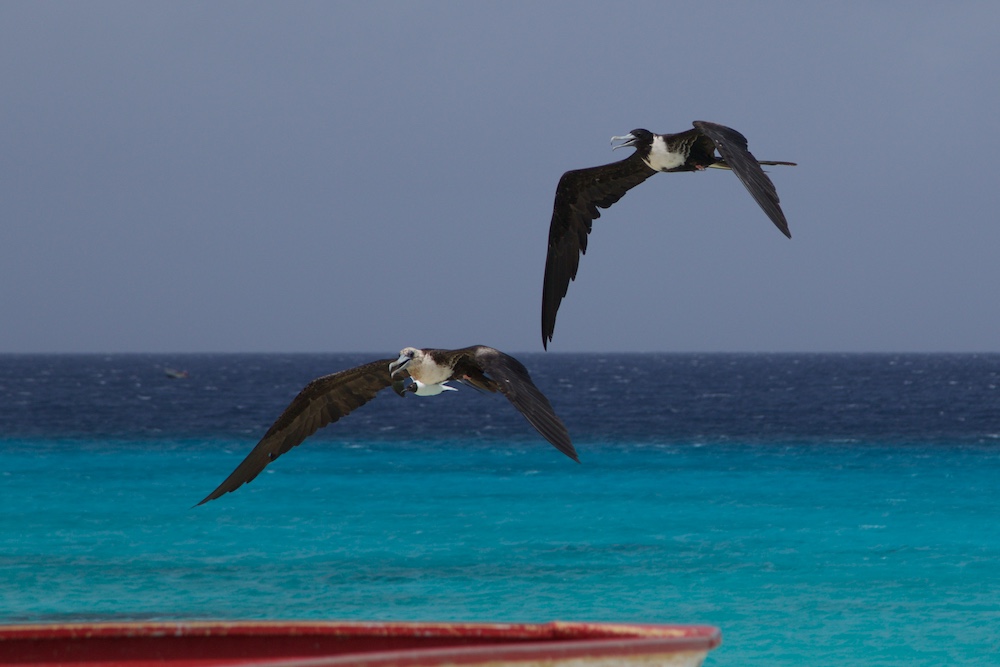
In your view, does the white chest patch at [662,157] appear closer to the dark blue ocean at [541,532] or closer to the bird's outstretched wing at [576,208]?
the bird's outstretched wing at [576,208]

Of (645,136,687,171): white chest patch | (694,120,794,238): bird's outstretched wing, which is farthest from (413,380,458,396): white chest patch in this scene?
(645,136,687,171): white chest patch

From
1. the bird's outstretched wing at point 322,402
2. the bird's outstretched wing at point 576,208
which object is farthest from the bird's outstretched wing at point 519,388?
the bird's outstretched wing at point 576,208

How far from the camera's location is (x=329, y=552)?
18.7 metres

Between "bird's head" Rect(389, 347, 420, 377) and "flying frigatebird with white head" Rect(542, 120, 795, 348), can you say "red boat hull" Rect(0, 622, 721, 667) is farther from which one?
"flying frigatebird with white head" Rect(542, 120, 795, 348)

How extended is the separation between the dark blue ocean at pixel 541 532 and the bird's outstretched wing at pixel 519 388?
7067 mm

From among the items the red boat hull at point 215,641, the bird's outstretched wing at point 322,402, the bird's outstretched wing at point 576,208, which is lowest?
the red boat hull at point 215,641

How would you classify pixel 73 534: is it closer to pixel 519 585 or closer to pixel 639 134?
pixel 519 585

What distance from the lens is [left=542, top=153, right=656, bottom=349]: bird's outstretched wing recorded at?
27.3 feet

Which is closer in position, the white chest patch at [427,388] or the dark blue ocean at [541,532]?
the white chest patch at [427,388]

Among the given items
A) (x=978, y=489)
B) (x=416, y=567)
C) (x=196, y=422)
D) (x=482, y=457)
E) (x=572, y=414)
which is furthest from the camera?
(x=572, y=414)

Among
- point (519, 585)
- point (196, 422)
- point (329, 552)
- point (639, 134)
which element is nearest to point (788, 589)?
point (519, 585)

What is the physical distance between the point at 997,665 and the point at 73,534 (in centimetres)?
1443

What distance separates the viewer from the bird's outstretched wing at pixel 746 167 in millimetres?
5512

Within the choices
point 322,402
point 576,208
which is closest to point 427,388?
point 322,402
